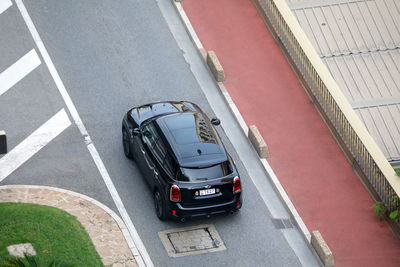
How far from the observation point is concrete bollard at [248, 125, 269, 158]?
72.0 ft

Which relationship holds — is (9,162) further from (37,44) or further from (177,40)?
(177,40)

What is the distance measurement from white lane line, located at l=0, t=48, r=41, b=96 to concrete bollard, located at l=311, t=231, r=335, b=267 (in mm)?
10135

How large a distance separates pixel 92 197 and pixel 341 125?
25.7ft

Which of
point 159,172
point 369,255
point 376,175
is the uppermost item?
point 159,172

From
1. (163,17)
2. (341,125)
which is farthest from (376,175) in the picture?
(163,17)

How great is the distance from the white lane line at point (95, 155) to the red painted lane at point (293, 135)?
456cm

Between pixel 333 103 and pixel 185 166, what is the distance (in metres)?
6.67

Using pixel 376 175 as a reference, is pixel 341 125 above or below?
above

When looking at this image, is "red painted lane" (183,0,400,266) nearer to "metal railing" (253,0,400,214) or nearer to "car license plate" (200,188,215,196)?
"metal railing" (253,0,400,214)

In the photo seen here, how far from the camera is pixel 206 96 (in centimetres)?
2400

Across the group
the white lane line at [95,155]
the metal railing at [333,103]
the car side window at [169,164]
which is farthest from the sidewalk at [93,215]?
the metal railing at [333,103]

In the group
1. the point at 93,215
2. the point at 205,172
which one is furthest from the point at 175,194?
the point at 93,215

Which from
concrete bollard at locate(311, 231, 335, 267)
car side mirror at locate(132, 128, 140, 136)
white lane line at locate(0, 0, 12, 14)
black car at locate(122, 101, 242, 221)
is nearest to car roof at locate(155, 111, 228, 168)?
black car at locate(122, 101, 242, 221)

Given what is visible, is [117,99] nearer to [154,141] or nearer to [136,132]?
[136,132]
